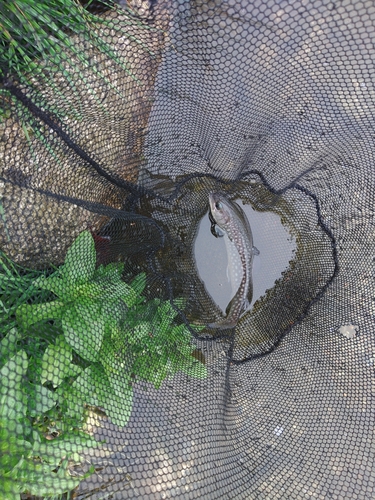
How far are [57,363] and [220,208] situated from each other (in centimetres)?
151

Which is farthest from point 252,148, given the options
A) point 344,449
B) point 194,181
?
point 344,449

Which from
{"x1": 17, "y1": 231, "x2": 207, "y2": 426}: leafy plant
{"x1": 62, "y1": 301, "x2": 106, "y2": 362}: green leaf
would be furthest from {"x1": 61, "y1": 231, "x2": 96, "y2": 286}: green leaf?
{"x1": 62, "y1": 301, "x2": 106, "y2": 362}: green leaf

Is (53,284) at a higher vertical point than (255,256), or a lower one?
higher

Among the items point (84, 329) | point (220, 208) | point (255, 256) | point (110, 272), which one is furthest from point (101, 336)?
point (255, 256)

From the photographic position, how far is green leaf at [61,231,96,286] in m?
1.80

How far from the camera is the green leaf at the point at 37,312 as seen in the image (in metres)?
1.66

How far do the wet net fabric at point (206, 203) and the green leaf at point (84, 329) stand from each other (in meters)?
0.02

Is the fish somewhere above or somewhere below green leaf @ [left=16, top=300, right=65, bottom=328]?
below

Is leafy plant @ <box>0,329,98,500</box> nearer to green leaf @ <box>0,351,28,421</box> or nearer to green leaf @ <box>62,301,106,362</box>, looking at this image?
green leaf @ <box>0,351,28,421</box>

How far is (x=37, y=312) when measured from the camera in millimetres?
1678

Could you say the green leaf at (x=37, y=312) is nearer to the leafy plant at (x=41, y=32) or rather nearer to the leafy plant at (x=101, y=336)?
the leafy plant at (x=101, y=336)

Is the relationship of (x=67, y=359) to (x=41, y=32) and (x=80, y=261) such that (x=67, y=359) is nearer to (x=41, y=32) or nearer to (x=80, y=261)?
(x=80, y=261)

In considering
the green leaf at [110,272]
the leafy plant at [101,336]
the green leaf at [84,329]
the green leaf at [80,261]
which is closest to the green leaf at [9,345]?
the leafy plant at [101,336]

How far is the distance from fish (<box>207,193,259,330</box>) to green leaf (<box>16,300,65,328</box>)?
1187 millimetres
